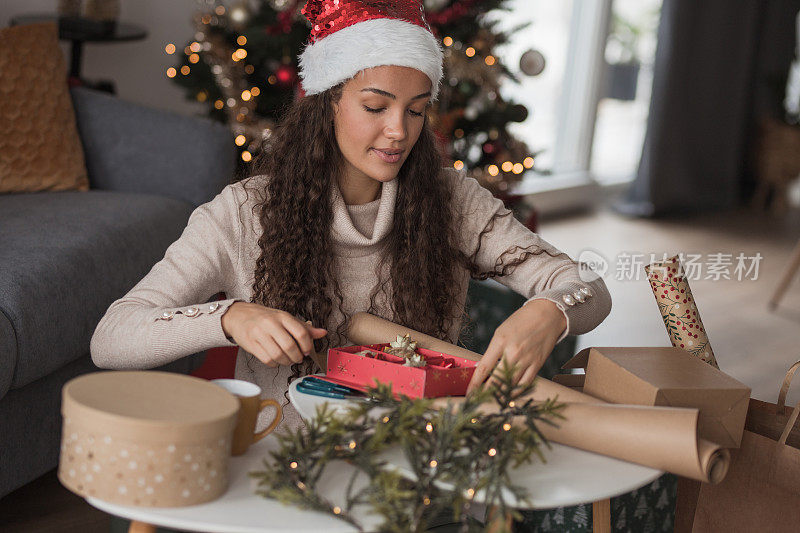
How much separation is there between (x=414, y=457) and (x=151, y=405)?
27cm

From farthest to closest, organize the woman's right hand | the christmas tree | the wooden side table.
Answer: the christmas tree
the wooden side table
the woman's right hand

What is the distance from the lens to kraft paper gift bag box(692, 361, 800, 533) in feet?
4.25

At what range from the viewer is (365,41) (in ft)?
4.58

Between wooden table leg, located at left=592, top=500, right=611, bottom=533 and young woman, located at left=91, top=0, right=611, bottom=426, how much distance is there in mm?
210

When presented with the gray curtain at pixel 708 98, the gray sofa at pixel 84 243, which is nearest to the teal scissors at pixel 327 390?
the gray sofa at pixel 84 243

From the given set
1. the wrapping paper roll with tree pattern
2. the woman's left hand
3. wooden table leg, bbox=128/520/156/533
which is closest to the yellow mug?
wooden table leg, bbox=128/520/156/533

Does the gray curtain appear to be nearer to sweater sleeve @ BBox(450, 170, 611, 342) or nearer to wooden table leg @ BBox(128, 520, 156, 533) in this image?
sweater sleeve @ BBox(450, 170, 611, 342)

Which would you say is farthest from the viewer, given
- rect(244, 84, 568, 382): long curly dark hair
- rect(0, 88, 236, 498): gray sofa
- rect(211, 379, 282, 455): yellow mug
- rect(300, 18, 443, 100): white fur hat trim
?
rect(0, 88, 236, 498): gray sofa

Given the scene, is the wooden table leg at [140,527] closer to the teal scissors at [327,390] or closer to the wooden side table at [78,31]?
the teal scissors at [327,390]

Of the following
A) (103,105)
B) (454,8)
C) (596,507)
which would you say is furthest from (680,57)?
(596,507)

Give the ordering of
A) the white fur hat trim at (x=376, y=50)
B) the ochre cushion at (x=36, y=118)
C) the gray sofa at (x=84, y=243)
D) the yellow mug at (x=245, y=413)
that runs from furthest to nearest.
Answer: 1. the ochre cushion at (x=36, y=118)
2. the gray sofa at (x=84, y=243)
3. the white fur hat trim at (x=376, y=50)
4. the yellow mug at (x=245, y=413)

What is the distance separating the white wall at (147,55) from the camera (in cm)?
343

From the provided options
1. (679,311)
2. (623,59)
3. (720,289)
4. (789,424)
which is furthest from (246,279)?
(623,59)

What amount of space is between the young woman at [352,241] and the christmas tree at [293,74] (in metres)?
Result: 1.35
